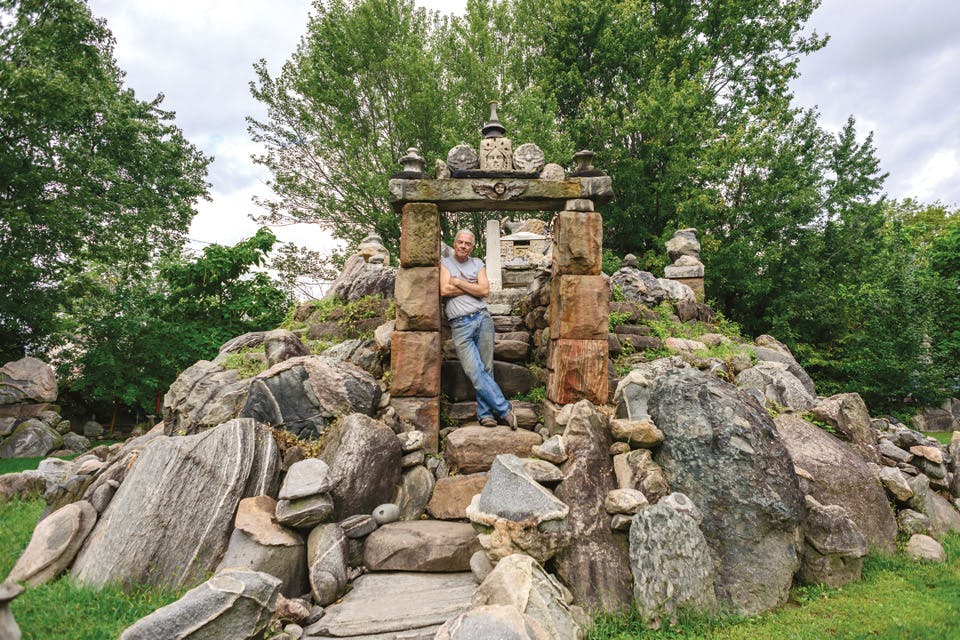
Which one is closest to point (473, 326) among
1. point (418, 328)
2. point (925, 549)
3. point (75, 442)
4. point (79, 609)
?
point (418, 328)

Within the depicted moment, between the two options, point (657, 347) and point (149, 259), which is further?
point (149, 259)

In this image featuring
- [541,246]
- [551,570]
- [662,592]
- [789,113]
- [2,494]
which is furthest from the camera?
[789,113]

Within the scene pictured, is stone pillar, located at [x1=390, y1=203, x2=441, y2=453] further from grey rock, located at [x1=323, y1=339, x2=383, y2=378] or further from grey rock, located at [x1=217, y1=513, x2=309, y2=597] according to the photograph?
grey rock, located at [x1=217, y1=513, x2=309, y2=597]

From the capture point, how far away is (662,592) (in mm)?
3141

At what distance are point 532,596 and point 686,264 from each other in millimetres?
9863

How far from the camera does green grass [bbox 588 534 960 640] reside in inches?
120

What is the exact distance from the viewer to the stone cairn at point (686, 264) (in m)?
10.9

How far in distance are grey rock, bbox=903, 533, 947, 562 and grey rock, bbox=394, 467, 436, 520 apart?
444 cm

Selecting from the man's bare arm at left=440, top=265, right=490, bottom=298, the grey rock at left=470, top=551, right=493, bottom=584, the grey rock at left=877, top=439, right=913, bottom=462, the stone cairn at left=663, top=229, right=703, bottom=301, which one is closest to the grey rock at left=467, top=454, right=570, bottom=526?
the grey rock at left=470, top=551, right=493, bottom=584

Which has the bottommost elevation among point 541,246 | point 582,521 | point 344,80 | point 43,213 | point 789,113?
point 582,521

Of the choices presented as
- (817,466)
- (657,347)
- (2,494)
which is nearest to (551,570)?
(817,466)

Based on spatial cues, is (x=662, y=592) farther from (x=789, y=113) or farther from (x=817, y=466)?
(x=789, y=113)

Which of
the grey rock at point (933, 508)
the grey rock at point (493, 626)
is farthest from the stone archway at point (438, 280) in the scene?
the grey rock at point (933, 508)

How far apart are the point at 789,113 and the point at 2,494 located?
21289mm
